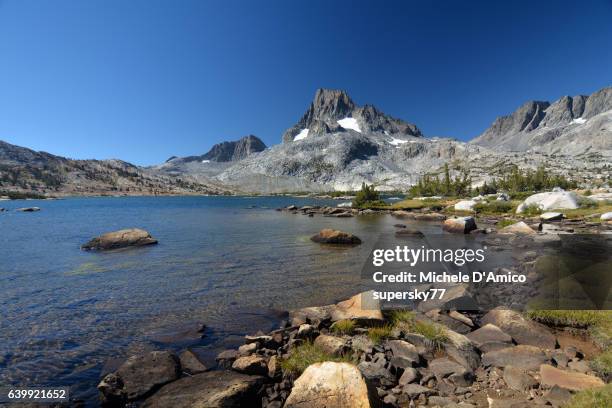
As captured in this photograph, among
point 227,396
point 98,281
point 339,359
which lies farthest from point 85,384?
point 98,281

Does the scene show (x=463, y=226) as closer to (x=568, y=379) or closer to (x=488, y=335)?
(x=488, y=335)

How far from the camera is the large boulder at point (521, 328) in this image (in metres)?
11.3

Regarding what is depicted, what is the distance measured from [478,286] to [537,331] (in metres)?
6.36

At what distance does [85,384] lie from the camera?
32.2 ft

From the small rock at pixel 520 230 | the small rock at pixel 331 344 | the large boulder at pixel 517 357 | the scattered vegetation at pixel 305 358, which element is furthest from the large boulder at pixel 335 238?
the large boulder at pixel 517 357

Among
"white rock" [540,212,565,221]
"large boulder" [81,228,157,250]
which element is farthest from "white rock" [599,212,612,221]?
"large boulder" [81,228,157,250]

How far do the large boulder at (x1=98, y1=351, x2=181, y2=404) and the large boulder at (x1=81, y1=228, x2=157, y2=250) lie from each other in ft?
87.4

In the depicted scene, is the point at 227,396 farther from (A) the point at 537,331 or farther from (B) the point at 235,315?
(A) the point at 537,331

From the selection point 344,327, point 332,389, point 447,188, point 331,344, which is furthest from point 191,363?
point 447,188

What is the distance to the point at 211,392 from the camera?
27.7 ft

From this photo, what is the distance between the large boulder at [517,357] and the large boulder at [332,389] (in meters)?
5.27

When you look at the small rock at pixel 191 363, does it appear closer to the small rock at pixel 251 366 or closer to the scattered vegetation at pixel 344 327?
the small rock at pixel 251 366

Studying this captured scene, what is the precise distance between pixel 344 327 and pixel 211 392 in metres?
5.79

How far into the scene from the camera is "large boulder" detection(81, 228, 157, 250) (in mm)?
32406
